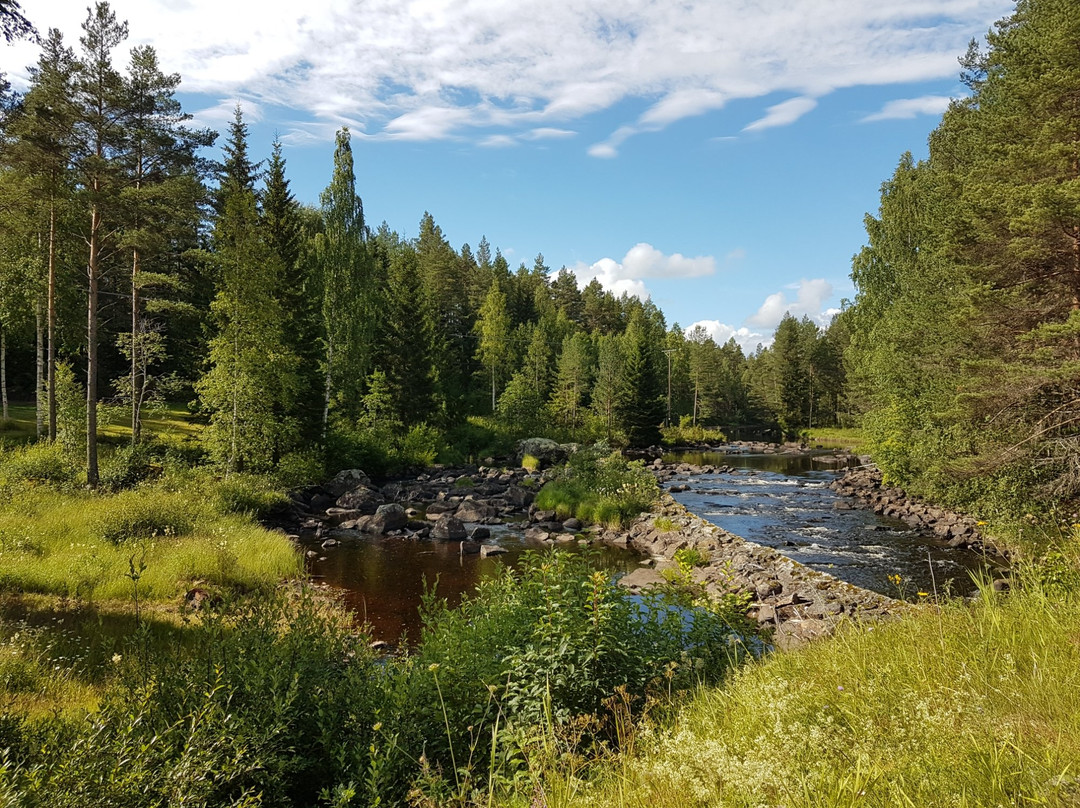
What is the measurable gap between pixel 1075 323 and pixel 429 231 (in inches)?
3177

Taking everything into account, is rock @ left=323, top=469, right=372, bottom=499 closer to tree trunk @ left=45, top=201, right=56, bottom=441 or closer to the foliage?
the foliage

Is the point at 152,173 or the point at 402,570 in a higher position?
the point at 152,173

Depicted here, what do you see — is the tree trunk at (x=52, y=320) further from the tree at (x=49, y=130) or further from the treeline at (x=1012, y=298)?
the treeline at (x=1012, y=298)

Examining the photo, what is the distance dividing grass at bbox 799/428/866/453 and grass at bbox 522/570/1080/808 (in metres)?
53.6

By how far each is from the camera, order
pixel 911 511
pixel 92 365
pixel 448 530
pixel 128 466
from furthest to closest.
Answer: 1. pixel 911 511
2. pixel 128 466
3. pixel 448 530
4. pixel 92 365

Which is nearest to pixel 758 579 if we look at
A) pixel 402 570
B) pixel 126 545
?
pixel 402 570

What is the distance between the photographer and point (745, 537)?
17609 millimetres

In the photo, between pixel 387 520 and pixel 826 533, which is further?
pixel 387 520

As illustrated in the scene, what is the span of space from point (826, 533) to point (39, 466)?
24.7 meters

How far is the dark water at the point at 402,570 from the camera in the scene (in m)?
11.4

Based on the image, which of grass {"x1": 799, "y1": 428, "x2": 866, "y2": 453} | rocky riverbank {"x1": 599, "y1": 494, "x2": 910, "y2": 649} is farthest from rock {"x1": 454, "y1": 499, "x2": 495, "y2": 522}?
grass {"x1": 799, "y1": 428, "x2": 866, "y2": 453}

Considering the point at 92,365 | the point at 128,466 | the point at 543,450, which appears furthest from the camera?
the point at 543,450

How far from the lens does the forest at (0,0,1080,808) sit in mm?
3152

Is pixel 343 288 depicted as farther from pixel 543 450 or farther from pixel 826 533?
pixel 826 533
